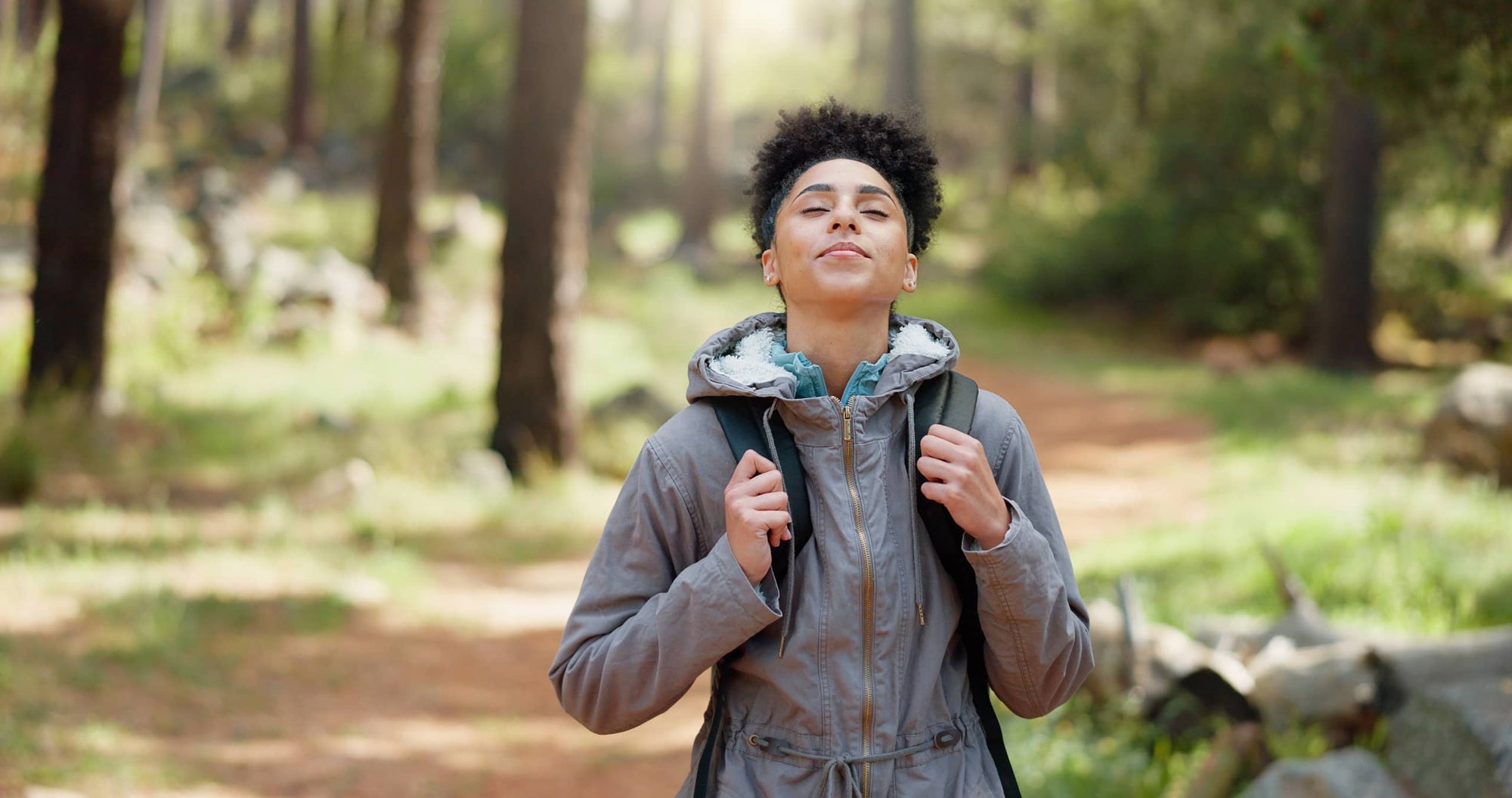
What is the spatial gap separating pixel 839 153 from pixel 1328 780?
2544 mm

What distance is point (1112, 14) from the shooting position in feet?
78.6

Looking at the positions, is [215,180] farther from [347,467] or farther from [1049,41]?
[1049,41]

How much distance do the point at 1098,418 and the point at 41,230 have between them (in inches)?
396

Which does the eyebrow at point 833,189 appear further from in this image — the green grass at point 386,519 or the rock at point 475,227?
the rock at point 475,227

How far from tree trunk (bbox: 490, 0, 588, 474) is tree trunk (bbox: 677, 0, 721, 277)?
14250mm

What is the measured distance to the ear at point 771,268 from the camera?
2.43 metres

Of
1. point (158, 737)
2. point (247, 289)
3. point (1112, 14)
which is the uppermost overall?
point (1112, 14)

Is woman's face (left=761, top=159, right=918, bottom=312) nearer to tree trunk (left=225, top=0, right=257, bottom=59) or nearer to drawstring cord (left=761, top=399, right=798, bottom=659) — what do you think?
drawstring cord (left=761, top=399, right=798, bottom=659)

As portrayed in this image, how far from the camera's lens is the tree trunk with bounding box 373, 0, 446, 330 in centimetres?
1505

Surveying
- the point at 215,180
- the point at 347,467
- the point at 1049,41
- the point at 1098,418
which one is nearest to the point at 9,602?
the point at 347,467

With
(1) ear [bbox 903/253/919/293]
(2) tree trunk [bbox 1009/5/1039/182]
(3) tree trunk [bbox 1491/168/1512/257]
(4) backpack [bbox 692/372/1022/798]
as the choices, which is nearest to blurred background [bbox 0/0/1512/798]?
(1) ear [bbox 903/253/919/293]

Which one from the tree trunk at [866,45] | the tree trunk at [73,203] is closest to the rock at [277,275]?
the tree trunk at [73,203]

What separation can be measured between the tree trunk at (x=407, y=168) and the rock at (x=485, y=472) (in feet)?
18.6

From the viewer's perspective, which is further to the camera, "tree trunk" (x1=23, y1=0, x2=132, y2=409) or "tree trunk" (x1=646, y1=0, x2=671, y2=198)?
"tree trunk" (x1=646, y1=0, x2=671, y2=198)
